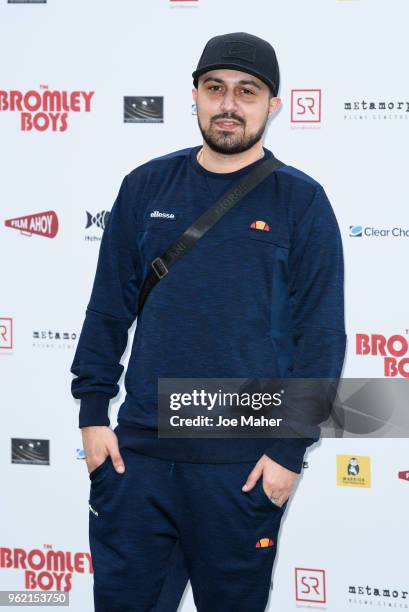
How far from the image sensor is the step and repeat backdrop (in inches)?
115

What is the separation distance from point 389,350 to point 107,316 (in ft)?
3.59

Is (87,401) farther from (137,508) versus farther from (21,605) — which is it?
(21,605)

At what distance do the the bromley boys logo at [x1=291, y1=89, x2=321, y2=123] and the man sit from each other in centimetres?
67

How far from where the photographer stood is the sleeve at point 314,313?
2.19m

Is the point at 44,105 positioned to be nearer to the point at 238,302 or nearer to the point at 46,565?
the point at 238,302

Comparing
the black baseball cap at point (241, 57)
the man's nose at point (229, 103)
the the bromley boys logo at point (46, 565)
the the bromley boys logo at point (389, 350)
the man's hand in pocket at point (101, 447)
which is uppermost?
the black baseball cap at point (241, 57)

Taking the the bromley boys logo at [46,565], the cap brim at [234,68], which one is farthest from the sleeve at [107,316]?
the the bromley boys logo at [46,565]

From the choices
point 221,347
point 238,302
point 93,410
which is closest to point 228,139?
point 238,302

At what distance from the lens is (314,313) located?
2209mm

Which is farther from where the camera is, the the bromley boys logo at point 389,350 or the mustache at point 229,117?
the the bromley boys logo at point 389,350

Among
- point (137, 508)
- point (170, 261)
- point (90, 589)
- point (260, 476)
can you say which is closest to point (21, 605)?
point (90, 589)

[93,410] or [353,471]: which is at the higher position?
[93,410]

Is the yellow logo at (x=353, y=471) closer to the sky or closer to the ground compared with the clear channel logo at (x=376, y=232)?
closer to the ground

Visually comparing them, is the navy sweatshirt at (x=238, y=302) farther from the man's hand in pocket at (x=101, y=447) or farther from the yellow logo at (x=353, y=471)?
the yellow logo at (x=353, y=471)
